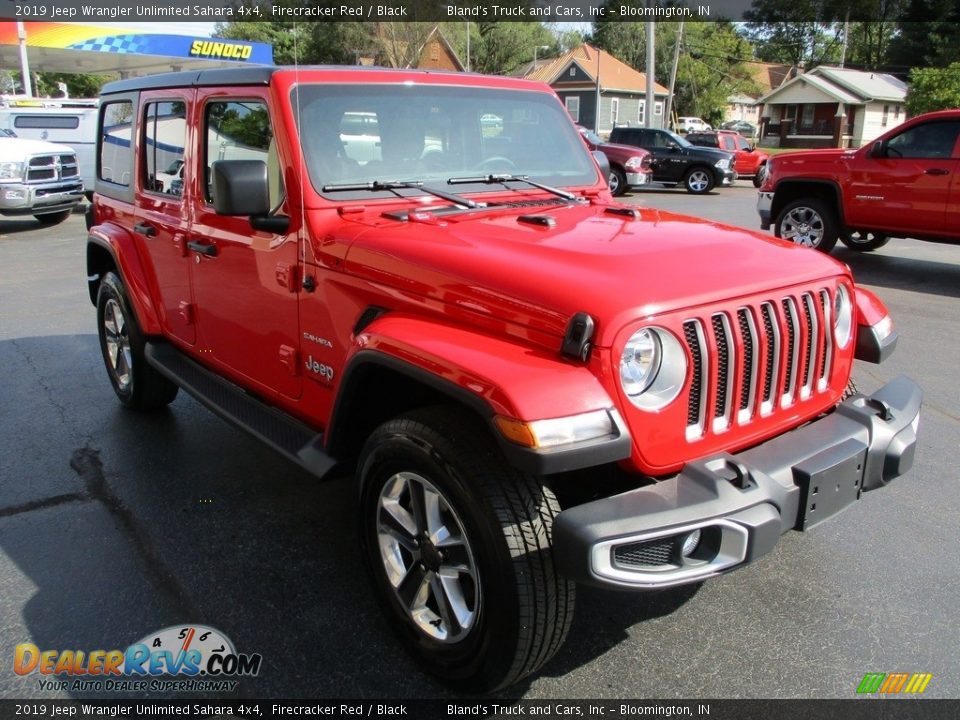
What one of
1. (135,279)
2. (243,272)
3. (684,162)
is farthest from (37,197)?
(684,162)

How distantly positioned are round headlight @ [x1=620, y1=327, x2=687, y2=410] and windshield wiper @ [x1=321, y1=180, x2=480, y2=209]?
1232 millimetres

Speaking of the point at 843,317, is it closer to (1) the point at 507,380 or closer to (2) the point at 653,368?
(2) the point at 653,368

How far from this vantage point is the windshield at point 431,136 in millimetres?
3236

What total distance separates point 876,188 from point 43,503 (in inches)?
368

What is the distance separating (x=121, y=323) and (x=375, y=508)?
9.86ft

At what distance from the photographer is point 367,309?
9.29 ft

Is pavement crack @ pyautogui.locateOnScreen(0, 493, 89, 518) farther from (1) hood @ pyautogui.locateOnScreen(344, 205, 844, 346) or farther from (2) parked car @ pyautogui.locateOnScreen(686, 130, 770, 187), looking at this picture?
(2) parked car @ pyautogui.locateOnScreen(686, 130, 770, 187)

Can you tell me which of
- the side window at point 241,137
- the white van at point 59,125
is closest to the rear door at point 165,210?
the side window at point 241,137

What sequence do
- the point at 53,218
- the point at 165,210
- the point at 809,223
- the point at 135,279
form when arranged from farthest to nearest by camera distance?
the point at 53,218 < the point at 809,223 < the point at 135,279 < the point at 165,210

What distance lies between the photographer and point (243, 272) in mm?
Answer: 3502

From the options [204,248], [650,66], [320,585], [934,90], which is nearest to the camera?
[320,585]

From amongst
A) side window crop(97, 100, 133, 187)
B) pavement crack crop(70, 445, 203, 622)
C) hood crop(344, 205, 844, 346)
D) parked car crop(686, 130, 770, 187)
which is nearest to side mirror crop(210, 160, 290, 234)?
hood crop(344, 205, 844, 346)

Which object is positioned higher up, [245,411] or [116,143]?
[116,143]

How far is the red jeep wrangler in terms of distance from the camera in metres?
2.20
